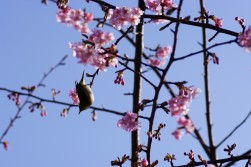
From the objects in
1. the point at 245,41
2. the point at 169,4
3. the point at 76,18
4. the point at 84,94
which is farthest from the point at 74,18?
the point at 245,41

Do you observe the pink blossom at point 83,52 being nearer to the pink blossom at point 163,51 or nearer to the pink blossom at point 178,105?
the pink blossom at point 178,105

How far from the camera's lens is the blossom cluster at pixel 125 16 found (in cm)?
318

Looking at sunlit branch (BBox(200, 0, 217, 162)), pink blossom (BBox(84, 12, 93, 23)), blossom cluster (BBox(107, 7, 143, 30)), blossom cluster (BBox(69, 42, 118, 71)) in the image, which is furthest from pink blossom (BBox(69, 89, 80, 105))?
sunlit branch (BBox(200, 0, 217, 162))

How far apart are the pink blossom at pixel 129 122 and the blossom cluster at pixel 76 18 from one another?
0.85 m

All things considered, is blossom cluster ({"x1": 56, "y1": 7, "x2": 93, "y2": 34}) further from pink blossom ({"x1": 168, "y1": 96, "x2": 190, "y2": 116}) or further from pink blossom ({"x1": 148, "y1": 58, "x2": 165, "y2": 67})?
pink blossom ({"x1": 148, "y1": 58, "x2": 165, "y2": 67})

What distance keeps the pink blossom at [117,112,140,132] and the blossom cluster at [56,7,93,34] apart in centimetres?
85

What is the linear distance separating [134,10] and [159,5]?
0.58 meters

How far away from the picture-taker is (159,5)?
3.68 m

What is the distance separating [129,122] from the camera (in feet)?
10.7

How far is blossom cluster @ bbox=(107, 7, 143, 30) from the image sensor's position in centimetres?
318

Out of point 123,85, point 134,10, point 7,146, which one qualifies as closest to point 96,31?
point 134,10

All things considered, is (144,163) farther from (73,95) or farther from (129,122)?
(73,95)

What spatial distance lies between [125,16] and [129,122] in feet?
3.02

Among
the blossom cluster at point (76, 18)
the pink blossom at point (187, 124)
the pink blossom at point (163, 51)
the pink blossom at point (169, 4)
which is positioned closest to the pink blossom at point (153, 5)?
the pink blossom at point (169, 4)
